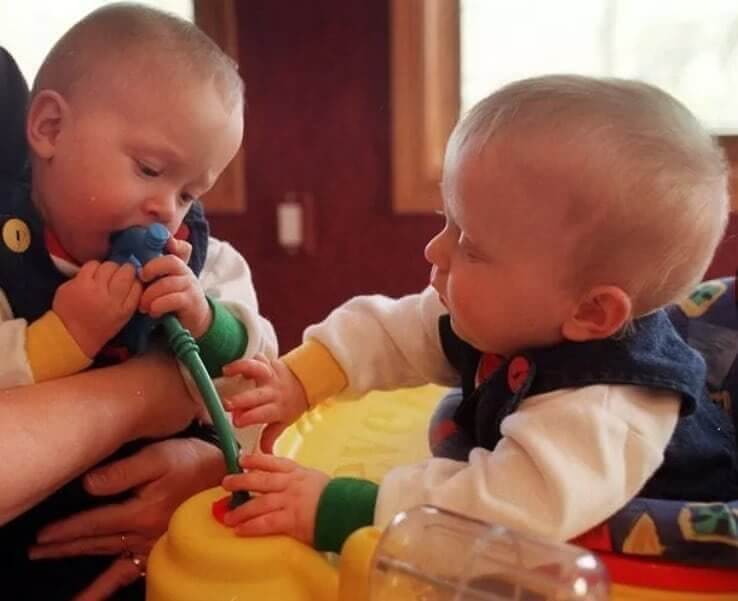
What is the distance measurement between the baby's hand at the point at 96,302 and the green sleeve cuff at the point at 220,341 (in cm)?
10

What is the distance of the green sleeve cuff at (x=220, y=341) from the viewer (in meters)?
0.93

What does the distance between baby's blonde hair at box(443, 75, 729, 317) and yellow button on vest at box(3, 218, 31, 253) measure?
15.9 inches

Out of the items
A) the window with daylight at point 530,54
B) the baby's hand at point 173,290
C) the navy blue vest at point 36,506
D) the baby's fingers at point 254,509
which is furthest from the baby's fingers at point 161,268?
the window with daylight at point 530,54

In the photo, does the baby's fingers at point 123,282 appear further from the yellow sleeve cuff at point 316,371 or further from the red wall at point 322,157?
the red wall at point 322,157

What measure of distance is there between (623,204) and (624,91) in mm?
92

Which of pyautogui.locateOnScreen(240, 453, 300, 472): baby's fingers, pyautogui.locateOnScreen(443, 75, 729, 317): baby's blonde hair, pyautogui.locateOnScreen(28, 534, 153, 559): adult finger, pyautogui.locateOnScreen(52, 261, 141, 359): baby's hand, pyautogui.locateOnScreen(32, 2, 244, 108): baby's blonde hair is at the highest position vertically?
pyautogui.locateOnScreen(32, 2, 244, 108): baby's blonde hair

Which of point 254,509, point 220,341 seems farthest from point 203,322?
point 254,509

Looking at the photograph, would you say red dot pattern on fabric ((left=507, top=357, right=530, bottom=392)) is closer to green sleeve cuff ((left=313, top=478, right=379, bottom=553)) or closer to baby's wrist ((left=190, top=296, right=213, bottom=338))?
green sleeve cuff ((left=313, top=478, right=379, bottom=553))

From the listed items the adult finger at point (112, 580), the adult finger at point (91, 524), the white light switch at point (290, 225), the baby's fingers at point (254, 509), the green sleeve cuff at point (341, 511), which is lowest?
the white light switch at point (290, 225)

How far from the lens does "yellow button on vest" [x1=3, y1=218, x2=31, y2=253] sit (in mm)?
905

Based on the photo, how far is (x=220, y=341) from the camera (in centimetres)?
94

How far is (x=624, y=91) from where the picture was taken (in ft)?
2.48

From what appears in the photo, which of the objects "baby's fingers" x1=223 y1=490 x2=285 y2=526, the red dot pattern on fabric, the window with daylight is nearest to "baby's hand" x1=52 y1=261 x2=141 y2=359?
"baby's fingers" x1=223 y1=490 x2=285 y2=526

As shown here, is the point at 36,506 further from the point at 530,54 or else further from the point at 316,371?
the point at 530,54
